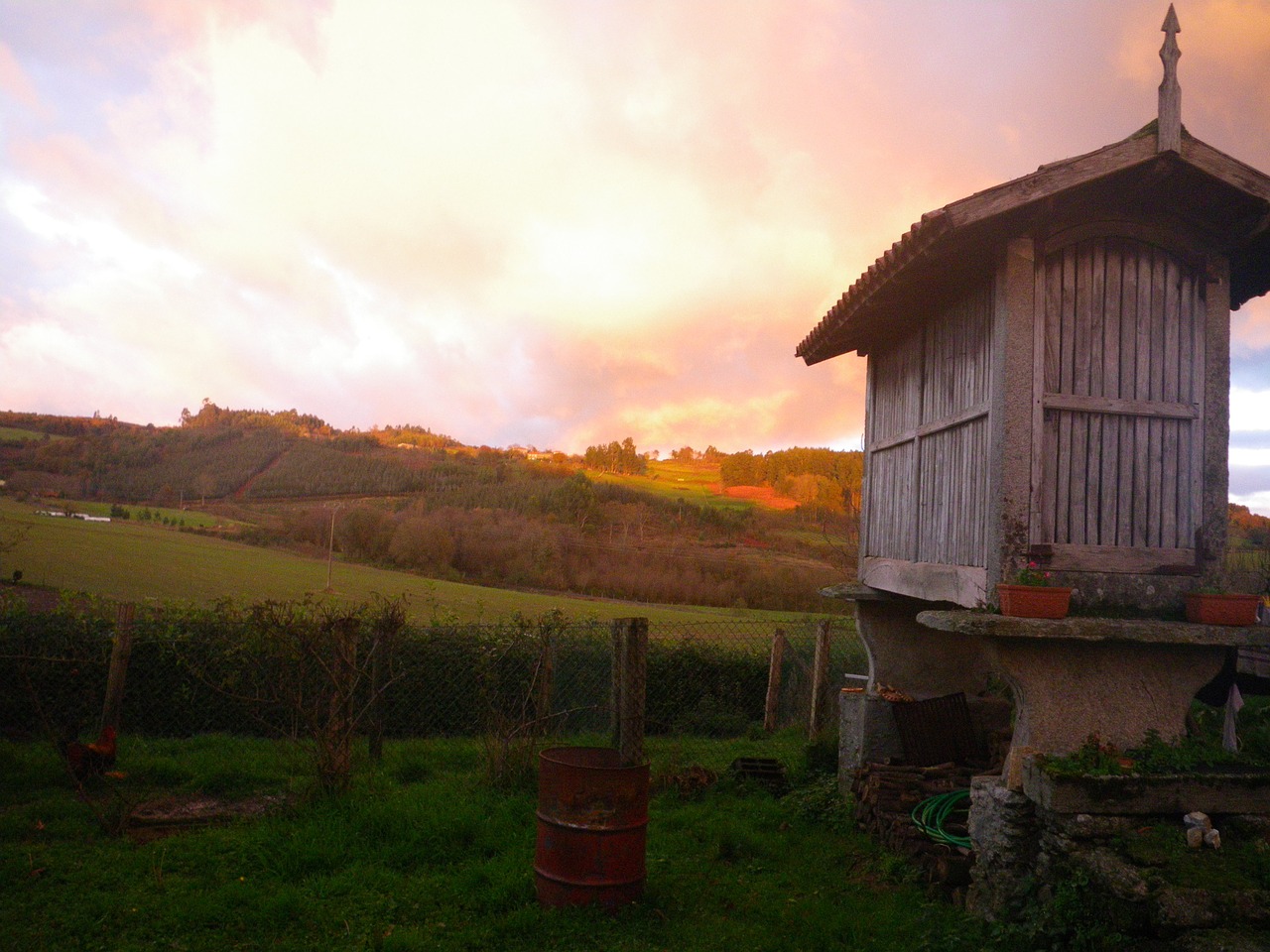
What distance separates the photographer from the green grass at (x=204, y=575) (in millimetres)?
13000

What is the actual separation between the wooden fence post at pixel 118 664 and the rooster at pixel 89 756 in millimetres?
979

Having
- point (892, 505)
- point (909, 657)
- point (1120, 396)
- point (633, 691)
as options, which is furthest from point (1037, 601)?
point (633, 691)

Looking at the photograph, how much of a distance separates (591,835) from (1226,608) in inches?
163

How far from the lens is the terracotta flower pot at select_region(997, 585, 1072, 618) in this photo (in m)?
4.66

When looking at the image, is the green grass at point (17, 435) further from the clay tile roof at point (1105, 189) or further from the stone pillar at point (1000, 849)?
the stone pillar at point (1000, 849)

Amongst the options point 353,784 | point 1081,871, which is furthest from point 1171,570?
point 353,784

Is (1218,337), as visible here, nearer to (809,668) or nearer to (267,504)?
(809,668)

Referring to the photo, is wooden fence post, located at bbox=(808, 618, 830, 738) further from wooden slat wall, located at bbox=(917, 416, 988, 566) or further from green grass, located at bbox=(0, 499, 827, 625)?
wooden slat wall, located at bbox=(917, 416, 988, 566)

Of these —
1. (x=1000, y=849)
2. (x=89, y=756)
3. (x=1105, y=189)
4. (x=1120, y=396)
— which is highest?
(x=1105, y=189)

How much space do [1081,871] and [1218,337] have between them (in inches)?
146

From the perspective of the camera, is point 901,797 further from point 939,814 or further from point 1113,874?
point 1113,874

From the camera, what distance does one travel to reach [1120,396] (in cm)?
533

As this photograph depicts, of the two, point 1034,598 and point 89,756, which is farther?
point 89,756

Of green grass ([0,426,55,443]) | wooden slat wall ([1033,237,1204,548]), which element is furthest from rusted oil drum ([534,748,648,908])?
green grass ([0,426,55,443])
